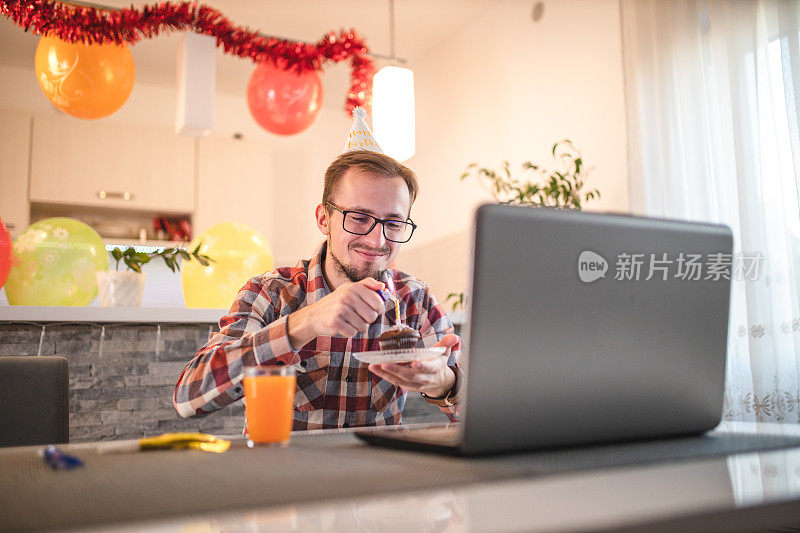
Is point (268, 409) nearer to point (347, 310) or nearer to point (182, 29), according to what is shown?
point (347, 310)

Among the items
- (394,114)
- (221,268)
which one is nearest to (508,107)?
(394,114)

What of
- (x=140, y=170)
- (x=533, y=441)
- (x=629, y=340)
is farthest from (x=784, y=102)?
(x=140, y=170)

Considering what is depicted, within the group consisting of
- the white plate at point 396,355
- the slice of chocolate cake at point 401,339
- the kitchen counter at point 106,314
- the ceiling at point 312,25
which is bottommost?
the white plate at point 396,355

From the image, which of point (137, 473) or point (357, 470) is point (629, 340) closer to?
point (357, 470)

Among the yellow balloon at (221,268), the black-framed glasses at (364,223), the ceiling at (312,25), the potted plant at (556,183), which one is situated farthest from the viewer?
the ceiling at (312,25)

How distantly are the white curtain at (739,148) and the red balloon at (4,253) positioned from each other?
2315mm

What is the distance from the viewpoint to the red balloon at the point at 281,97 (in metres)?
3.15

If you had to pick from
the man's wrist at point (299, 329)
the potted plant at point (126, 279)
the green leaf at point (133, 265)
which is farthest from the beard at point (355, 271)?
the green leaf at point (133, 265)

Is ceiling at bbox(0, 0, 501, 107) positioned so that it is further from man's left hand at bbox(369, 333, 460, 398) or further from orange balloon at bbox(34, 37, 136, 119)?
man's left hand at bbox(369, 333, 460, 398)

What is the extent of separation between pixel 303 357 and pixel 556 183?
1.71 metres

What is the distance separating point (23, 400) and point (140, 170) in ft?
12.7

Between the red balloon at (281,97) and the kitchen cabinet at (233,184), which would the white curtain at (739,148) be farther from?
the kitchen cabinet at (233,184)

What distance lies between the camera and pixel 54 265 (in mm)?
2160

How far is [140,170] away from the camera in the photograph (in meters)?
4.74
